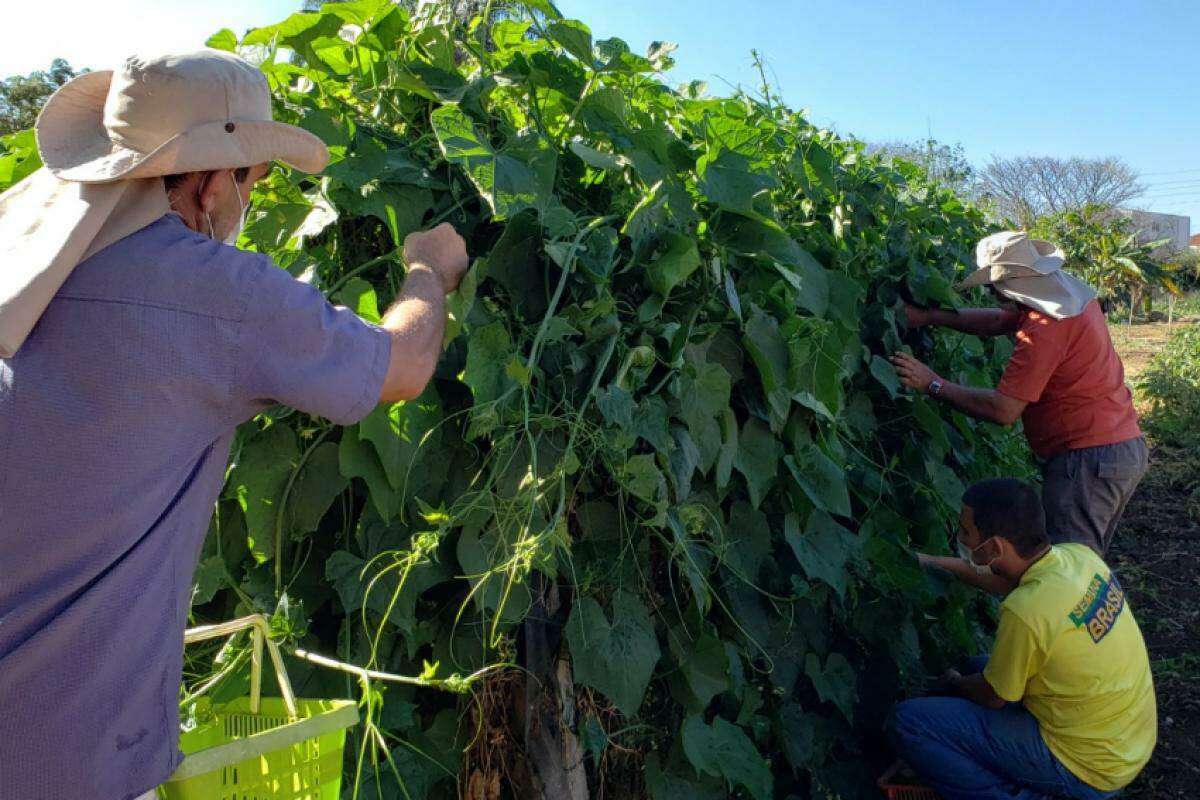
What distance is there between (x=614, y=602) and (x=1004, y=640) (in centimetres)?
133

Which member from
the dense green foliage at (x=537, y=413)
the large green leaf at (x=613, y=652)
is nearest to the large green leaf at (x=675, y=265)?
the dense green foliage at (x=537, y=413)

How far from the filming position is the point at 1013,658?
112 inches

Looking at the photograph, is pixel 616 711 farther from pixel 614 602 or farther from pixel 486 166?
pixel 486 166

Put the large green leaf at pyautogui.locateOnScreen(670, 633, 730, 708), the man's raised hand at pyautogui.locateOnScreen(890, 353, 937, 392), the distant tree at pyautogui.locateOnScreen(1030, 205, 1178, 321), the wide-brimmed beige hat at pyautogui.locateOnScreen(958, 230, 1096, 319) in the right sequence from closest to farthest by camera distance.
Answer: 1. the large green leaf at pyautogui.locateOnScreen(670, 633, 730, 708)
2. the man's raised hand at pyautogui.locateOnScreen(890, 353, 937, 392)
3. the wide-brimmed beige hat at pyautogui.locateOnScreen(958, 230, 1096, 319)
4. the distant tree at pyautogui.locateOnScreen(1030, 205, 1178, 321)

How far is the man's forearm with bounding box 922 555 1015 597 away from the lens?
3.15 m

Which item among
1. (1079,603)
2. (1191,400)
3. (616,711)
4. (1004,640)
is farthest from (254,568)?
(1191,400)

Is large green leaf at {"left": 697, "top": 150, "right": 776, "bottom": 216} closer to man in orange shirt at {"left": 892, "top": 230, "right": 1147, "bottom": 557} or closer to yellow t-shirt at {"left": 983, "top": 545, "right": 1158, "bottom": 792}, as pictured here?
yellow t-shirt at {"left": 983, "top": 545, "right": 1158, "bottom": 792}

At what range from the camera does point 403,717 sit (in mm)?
1970

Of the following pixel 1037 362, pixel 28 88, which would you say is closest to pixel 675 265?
pixel 1037 362

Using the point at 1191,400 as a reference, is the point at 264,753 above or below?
above

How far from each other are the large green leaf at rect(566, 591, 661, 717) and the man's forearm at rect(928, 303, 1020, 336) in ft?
7.53

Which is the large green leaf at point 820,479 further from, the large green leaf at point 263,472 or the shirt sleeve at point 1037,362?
the shirt sleeve at point 1037,362

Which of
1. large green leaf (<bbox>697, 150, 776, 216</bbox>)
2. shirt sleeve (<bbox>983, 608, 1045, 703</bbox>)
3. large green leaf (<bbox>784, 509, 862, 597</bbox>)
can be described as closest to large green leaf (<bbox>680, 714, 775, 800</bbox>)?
large green leaf (<bbox>784, 509, 862, 597</bbox>)

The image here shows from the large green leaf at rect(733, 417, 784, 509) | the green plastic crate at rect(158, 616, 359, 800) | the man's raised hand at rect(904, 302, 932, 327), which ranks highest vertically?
the man's raised hand at rect(904, 302, 932, 327)
